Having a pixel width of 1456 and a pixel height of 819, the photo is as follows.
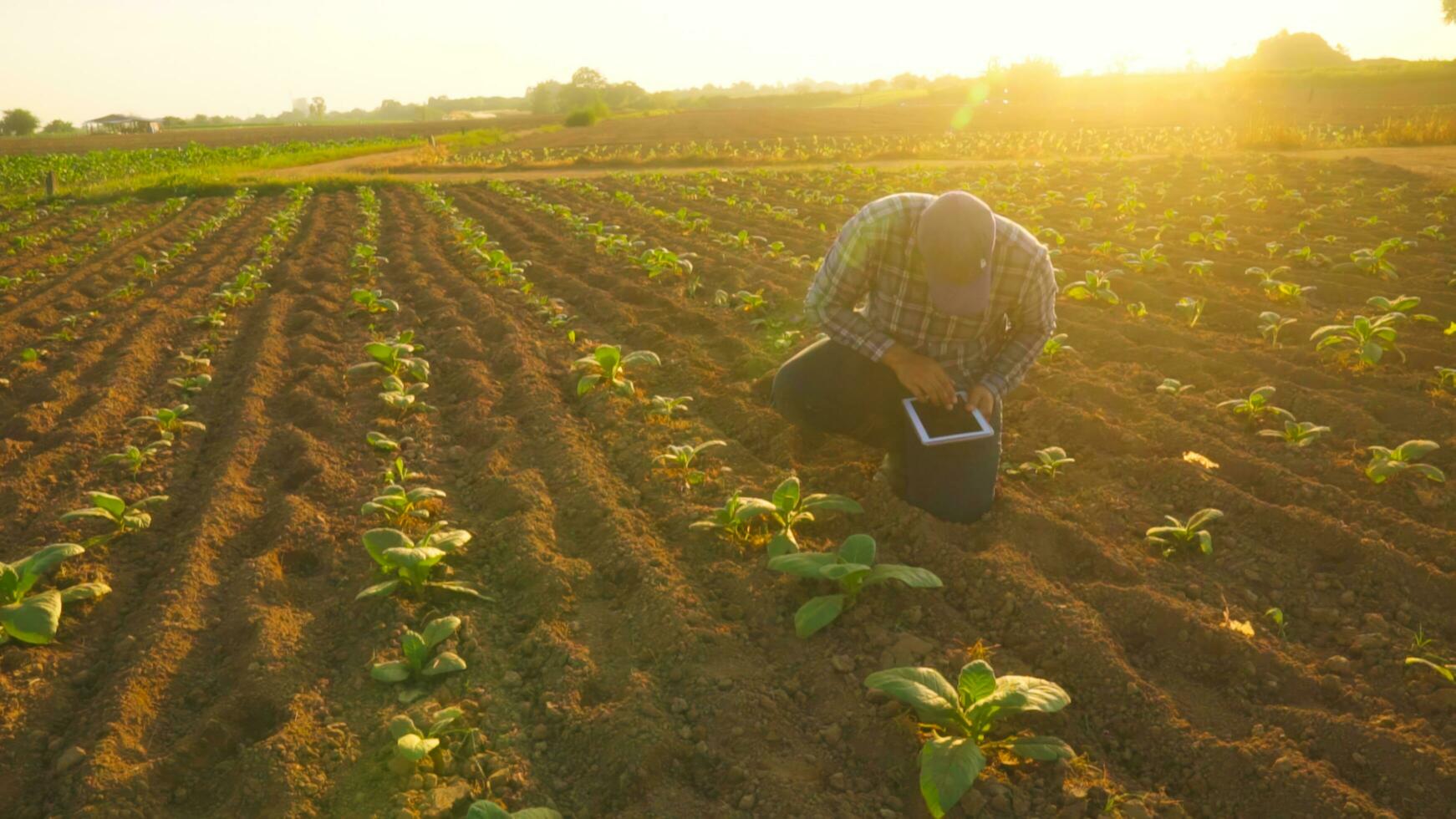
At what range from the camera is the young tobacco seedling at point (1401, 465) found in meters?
3.49

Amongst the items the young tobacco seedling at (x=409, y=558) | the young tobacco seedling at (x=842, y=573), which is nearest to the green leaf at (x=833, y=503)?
the young tobacco seedling at (x=842, y=573)

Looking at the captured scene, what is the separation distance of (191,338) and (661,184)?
10308 mm

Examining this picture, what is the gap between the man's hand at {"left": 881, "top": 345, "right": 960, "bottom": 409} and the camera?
11.0 ft

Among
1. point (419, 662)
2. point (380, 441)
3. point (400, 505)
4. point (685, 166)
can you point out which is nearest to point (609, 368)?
point (380, 441)

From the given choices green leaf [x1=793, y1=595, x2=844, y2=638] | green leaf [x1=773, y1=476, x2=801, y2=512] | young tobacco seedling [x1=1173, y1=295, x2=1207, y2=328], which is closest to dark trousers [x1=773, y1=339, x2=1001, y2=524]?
green leaf [x1=773, y1=476, x2=801, y2=512]

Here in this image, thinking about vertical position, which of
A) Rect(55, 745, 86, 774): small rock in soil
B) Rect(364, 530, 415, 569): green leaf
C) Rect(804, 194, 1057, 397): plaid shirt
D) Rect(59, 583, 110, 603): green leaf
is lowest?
Rect(55, 745, 86, 774): small rock in soil

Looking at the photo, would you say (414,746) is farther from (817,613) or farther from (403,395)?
(403,395)

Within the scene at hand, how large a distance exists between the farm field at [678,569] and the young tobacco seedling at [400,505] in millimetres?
23

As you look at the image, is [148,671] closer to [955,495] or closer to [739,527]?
[739,527]

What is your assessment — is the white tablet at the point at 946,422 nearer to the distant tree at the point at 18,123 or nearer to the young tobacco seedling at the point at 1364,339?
the young tobacco seedling at the point at 1364,339

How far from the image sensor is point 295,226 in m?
12.0

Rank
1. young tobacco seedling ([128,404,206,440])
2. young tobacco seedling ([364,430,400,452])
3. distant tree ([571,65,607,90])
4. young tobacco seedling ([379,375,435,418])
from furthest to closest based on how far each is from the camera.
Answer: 1. distant tree ([571,65,607,90])
2. young tobacco seedling ([379,375,435,418])
3. young tobacco seedling ([128,404,206,440])
4. young tobacco seedling ([364,430,400,452])

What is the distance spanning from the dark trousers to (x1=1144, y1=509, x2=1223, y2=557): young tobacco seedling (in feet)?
2.07

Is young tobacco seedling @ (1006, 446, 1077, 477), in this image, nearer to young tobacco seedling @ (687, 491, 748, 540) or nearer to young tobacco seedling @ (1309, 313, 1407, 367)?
young tobacco seedling @ (687, 491, 748, 540)
